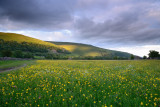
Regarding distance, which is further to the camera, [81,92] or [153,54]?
[153,54]

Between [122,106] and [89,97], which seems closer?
[122,106]

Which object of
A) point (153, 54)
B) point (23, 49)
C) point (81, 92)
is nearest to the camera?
point (81, 92)

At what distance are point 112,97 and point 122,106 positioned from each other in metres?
0.74

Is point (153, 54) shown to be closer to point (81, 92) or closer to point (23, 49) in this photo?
point (81, 92)

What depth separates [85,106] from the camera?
4.03 metres

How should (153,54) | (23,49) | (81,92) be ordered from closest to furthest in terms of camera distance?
1. (81,92)
2. (153,54)
3. (23,49)

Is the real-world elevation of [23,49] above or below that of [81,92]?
above

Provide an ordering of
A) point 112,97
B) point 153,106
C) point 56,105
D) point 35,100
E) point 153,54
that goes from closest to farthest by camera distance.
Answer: point 153,106 → point 56,105 → point 35,100 → point 112,97 → point 153,54

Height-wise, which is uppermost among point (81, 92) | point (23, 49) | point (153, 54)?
point (153, 54)

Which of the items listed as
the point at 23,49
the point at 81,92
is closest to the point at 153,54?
the point at 81,92

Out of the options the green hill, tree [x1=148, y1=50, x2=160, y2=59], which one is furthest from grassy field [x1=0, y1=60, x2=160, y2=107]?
tree [x1=148, y1=50, x2=160, y2=59]

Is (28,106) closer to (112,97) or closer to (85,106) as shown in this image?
(85,106)

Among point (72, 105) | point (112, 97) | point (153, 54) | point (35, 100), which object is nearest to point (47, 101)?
point (35, 100)

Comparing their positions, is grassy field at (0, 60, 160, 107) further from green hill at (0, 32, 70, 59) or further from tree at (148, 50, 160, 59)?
tree at (148, 50, 160, 59)
